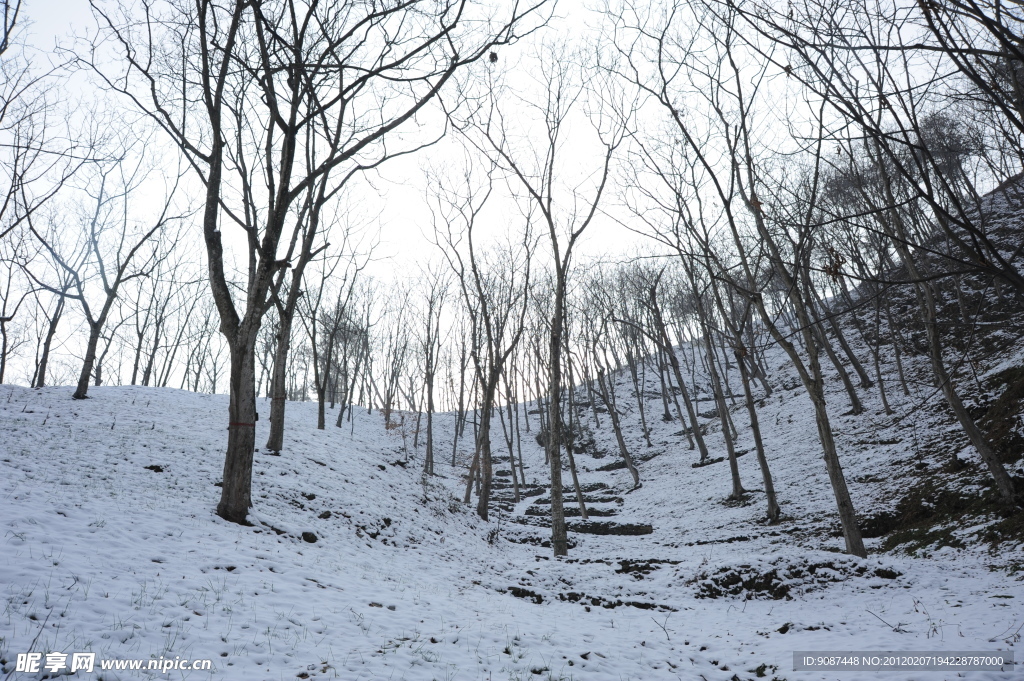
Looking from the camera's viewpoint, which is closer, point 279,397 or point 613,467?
point 279,397

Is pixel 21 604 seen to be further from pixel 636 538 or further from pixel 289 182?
pixel 636 538

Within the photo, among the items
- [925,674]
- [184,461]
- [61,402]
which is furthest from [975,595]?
[61,402]

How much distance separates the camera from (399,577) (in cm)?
796

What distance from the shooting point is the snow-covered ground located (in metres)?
4.47

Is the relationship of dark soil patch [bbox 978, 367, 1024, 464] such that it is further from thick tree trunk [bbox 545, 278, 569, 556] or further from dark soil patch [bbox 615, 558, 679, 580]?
thick tree trunk [bbox 545, 278, 569, 556]

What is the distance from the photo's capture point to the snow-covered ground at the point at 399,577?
14.7 feet

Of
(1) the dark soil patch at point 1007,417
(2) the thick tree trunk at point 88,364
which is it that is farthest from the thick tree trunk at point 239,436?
(1) the dark soil patch at point 1007,417

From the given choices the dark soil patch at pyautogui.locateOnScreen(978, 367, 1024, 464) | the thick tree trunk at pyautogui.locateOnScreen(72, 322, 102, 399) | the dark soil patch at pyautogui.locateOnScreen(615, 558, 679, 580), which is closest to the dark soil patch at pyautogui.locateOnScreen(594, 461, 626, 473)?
the dark soil patch at pyautogui.locateOnScreen(615, 558, 679, 580)

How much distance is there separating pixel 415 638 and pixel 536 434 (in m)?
31.7

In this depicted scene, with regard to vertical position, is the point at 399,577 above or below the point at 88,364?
below

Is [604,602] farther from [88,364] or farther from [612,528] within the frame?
[88,364]

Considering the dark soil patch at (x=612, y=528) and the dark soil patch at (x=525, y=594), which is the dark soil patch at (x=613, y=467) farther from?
the dark soil patch at (x=525, y=594)
